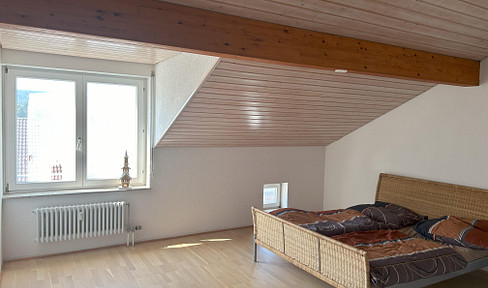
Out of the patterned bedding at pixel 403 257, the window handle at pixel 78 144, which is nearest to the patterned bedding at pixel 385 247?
the patterned bedding at pixel 403 257

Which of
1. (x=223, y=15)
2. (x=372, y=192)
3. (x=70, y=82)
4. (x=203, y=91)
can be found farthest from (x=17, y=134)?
(x=372, y=192)

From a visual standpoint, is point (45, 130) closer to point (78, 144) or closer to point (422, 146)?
point (78, 144)

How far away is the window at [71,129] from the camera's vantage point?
3.96m

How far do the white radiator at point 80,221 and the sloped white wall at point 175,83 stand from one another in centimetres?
95

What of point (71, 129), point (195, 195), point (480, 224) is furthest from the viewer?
point (195, 195)

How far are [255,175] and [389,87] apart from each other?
219 cm

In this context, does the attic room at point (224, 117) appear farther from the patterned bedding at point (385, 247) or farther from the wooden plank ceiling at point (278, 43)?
the patterned bedding at point (385, 247)

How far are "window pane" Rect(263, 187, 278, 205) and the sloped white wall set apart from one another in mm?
1992

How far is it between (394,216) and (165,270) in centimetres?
257

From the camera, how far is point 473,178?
158 inches

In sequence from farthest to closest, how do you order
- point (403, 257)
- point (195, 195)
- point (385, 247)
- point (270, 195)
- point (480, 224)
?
point (270, 195), point (195, 195), point (480, 224), point (385, 247), point (403, 257)

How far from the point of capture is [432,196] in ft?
14.2

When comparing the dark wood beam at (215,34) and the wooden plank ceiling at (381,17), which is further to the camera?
the wooden plank ceiling at (381,17)

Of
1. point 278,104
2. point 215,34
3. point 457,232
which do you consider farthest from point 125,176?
point 457,232
